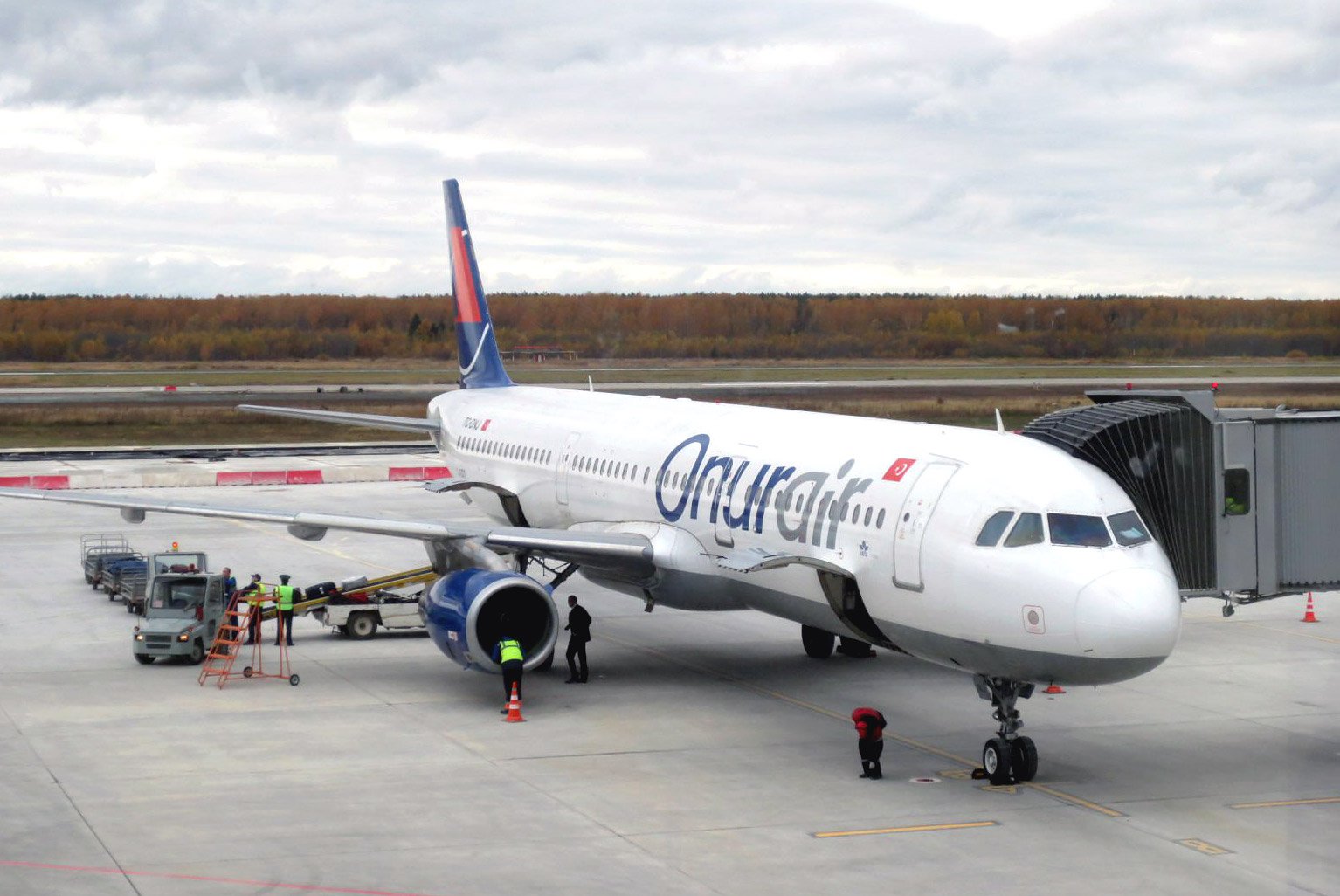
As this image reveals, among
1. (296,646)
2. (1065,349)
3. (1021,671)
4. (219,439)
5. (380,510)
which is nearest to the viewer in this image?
(1021,671)

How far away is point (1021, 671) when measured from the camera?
61.3 feet

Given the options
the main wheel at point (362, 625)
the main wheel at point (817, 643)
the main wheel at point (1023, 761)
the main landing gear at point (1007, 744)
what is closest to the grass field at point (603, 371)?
the main wheel at point (362, 625)

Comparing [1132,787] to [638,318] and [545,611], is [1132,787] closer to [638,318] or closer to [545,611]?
[545,611]

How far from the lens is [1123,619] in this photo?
17703mm

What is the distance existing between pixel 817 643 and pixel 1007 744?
876cm

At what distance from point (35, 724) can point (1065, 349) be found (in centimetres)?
9544

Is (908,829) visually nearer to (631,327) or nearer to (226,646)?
(226,646)

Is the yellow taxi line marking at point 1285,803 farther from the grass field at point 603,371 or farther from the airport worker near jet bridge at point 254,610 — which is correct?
the grass field at point 603,371

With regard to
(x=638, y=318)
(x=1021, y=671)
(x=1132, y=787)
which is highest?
(x=638, y=318)

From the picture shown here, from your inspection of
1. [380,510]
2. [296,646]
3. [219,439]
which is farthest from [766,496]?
[219,439]

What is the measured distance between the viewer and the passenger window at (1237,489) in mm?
20719

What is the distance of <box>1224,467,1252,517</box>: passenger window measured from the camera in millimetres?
20719

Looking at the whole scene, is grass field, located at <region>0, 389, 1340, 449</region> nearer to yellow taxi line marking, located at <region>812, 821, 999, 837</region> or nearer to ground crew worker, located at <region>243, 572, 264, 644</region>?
ground crew worker, located at <region>243, 572, 264, 644</region>

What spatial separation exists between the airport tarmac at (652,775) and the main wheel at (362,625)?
0.27 metres
